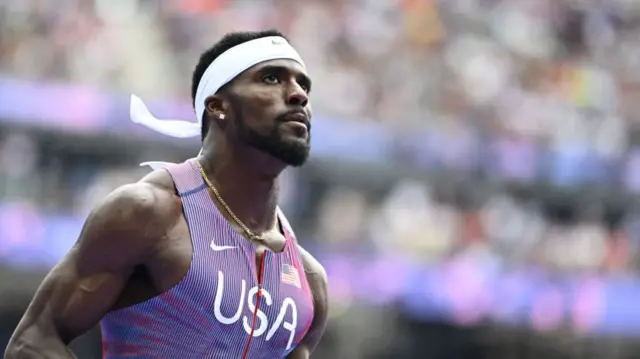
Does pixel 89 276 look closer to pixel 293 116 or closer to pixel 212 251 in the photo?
pixel 212 251

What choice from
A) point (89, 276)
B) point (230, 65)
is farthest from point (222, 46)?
point (89, 276)

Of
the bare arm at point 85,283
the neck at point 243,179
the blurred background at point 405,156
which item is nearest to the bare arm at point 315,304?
the neck at point 243,179

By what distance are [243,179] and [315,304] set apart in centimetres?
66

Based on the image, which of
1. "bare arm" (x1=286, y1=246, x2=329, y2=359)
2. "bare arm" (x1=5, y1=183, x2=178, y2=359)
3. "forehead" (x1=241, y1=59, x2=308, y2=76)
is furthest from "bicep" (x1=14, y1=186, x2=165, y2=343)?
"bare arm" (x1=286, y1=246, x2=329, y2=359)

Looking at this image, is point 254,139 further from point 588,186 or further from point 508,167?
point 588,186

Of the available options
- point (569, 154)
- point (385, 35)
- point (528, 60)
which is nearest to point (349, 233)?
point (385, 35)

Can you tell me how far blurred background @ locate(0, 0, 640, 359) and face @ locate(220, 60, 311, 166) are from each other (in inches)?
355

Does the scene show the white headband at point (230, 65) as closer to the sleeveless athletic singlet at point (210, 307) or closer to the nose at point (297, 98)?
the nose at point (297, 98)

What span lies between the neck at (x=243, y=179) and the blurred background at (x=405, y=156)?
9.00 m

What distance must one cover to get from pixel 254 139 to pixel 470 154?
47.1 feet

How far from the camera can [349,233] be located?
54.2ft

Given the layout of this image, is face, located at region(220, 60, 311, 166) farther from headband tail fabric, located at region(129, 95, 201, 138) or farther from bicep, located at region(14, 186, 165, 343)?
Answer: bicep, located at region(14, 186, 165, 343)

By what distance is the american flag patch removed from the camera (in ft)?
16.6

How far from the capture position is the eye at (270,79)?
5.12 meters
